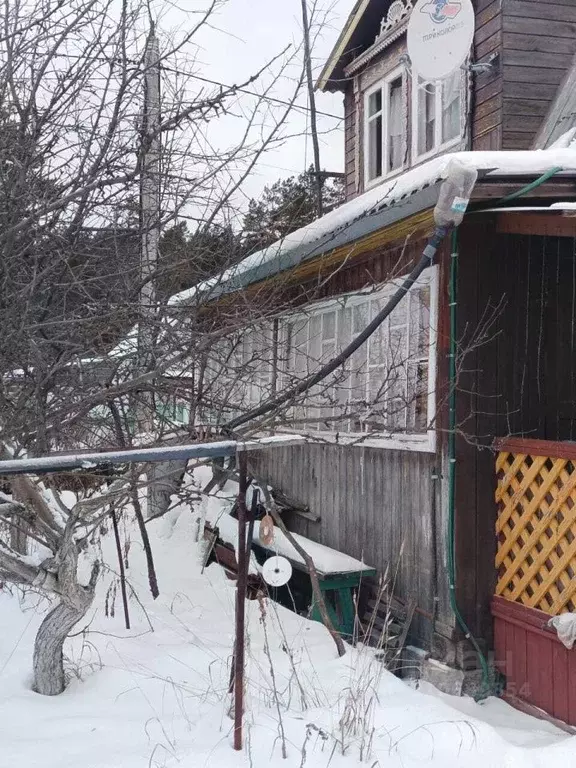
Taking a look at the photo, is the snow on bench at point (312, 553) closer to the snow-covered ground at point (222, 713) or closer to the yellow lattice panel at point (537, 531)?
the snow-covered ground at point (222, 713)

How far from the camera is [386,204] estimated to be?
16.5 feet

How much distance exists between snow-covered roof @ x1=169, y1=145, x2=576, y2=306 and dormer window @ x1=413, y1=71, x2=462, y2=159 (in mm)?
2234

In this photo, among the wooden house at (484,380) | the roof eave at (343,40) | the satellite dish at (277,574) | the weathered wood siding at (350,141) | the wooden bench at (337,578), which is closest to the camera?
the wooden house at (484,380)

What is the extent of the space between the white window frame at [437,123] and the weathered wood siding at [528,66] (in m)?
0.53

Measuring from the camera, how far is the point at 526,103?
6996 mm

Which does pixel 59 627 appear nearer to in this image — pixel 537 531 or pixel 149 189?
pixel 149 189

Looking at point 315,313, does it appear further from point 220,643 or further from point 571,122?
point 220,643

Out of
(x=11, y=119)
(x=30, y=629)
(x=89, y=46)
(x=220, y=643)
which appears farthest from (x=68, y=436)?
(x=89, y=46)

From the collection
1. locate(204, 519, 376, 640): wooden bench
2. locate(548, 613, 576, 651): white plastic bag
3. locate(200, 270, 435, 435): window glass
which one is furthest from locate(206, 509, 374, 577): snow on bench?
locate(548, 613, 576, 651): white plastic bag

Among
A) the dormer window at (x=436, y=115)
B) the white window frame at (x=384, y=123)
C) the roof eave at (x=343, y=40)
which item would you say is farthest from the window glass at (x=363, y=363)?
the roof eave at (x=343, y=40)

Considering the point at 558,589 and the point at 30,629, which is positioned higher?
the point at 558,589

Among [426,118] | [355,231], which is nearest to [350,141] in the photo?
[426,118]

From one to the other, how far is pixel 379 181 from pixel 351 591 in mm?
4894

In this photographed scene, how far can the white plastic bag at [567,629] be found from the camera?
14.4ft
